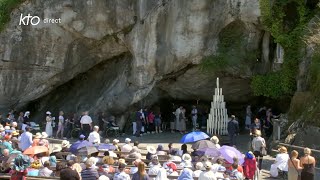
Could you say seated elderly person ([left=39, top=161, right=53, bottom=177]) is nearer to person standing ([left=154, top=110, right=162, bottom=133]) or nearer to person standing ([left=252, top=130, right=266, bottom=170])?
person standing ([left=252, top=130, right=266, bottom=170])

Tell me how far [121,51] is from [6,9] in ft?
20.5

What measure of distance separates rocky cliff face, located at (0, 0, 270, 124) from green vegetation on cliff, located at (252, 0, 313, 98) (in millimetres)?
717

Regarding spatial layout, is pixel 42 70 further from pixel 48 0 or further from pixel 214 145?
pixel 214 145

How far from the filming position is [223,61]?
24.8 metres

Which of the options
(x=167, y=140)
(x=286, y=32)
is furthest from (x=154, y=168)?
(x=286, y=32)

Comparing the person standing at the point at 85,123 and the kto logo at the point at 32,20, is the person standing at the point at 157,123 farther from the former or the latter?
the kto logo at the point at 32,20

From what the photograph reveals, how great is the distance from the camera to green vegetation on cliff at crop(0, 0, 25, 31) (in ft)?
92.0

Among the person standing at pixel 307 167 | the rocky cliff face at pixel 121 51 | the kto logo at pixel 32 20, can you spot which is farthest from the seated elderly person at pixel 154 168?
the kto logo at pixel 32 20

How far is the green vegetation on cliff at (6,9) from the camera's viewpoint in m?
28.0

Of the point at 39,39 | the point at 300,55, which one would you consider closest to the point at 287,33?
the point at 300,55

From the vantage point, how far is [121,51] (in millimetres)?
27859

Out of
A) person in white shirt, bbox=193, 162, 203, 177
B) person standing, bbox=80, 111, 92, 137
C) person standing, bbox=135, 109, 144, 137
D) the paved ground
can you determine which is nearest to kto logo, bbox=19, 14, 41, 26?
person standing, bbox=80, 111, 92, 137

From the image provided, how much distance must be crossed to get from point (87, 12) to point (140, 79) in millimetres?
4043

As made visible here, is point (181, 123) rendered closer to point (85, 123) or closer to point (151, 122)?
point (151, 122)
